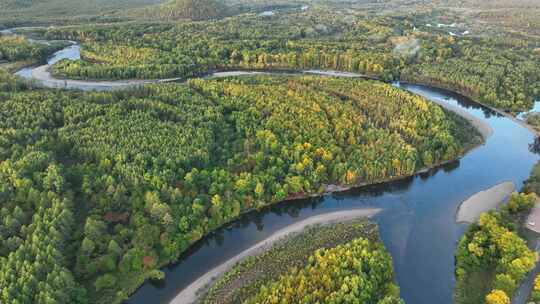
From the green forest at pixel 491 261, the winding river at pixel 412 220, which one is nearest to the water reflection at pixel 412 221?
the winding river at pixel 412 220

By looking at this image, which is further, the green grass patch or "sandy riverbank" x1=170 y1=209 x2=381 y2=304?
"sandy riverbank" x1=170 y1=209 x2=381 y2=304

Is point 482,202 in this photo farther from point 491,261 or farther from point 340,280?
point 340,280

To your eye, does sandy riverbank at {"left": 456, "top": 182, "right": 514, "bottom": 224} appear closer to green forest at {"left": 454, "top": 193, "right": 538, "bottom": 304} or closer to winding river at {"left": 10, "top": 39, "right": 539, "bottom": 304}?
winding river at {"left": 10, "top": 39, "right": 539, "bottom": 304}

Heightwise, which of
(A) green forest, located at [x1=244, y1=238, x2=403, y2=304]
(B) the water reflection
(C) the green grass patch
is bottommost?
(B) the water reflection

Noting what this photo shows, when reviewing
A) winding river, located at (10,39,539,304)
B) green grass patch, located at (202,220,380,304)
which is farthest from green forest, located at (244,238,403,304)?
winding river, located at (10,39,539,304)

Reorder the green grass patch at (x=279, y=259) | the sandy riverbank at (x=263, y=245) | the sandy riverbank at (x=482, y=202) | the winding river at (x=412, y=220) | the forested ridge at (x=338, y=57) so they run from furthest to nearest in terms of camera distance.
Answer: the forested ridge at (x=338, y=57) → the sandy riverbank at (x=482, y=202) → the winding river at (x=412, y=220) → the sandy riverbank at (x=263, y=245) → the green grass patch at (x=279, y=259)

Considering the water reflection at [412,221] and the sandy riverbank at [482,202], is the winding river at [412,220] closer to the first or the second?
the water reflection at [412,221]
